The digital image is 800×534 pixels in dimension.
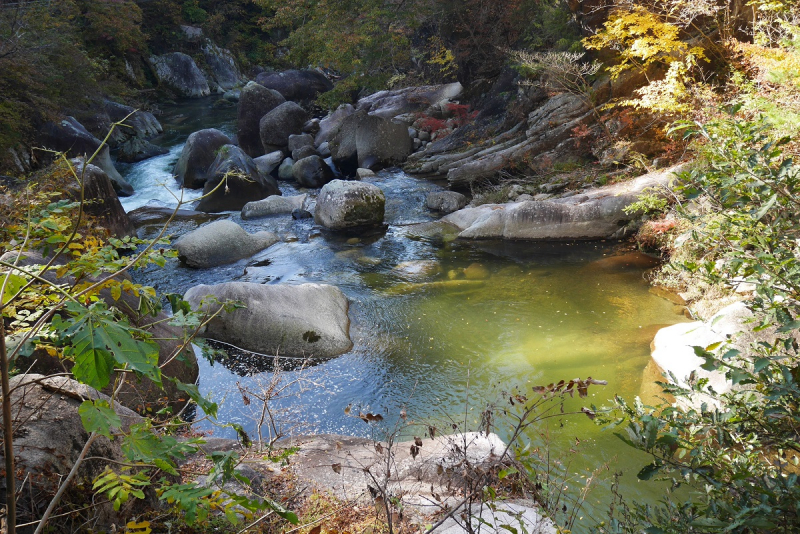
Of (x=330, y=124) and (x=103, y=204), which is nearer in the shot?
(x=103, y=204)

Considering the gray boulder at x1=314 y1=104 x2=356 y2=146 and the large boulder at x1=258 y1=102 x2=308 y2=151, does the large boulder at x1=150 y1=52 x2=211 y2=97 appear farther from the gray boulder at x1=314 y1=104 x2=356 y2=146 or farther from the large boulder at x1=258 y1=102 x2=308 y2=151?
the gray boulder at x1=314 y1=104 x2=356 y2=146

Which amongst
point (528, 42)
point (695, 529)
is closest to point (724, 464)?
point (695, 529)

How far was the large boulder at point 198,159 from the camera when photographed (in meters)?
14.1

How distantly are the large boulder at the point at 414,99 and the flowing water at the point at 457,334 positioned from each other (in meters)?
9.80

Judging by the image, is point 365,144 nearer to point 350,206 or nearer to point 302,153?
point 302,153

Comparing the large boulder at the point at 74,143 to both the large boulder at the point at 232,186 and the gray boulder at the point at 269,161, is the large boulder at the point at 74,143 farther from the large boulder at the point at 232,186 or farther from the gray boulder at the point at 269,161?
the gray boulder at the point at 269,161

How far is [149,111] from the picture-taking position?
22.6m

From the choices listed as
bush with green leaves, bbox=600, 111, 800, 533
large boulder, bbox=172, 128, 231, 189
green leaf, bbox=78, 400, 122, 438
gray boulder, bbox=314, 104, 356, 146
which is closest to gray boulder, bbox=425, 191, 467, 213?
large boulder, bbox=172, 128, 231, 189

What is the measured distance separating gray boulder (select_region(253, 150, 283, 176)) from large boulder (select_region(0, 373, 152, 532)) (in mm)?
14159

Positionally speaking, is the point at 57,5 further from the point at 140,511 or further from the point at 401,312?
the point at 140,511

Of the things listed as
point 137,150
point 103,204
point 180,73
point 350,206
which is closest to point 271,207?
point 350,206

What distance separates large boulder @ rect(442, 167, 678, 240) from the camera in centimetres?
929

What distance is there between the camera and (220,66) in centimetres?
3075

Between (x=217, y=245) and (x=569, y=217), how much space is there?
6.64m
